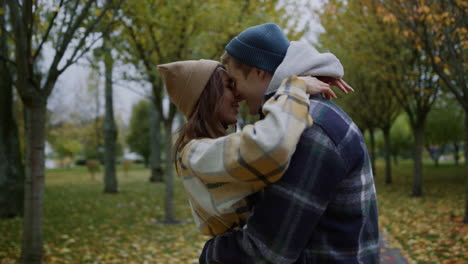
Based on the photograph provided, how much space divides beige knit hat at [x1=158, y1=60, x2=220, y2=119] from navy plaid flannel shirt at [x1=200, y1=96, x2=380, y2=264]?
510 mm

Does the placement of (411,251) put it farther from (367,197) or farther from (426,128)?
(426,128)

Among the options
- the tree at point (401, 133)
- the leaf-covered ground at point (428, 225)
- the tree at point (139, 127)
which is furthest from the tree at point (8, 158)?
the tree at point (401, 133)

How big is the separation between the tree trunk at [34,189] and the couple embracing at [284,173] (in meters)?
4.11

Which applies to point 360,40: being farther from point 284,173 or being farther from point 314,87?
point 284,173

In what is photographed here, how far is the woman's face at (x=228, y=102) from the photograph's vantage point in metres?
1.67

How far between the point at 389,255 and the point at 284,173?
5.59 meters

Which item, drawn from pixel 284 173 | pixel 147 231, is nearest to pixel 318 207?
pixel 284 173

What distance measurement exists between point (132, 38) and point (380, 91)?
12.5 metres

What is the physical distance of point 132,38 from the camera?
8477 mm

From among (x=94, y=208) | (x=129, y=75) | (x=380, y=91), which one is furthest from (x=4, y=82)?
(x=380, y=91)

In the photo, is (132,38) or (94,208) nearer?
(132,38)

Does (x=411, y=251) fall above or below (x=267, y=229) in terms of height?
below

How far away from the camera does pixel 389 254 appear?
6.10m

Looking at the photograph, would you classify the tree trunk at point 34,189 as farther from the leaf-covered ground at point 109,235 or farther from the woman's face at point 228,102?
the woman's face at point 228,102
